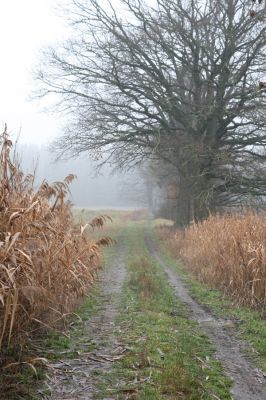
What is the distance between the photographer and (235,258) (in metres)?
9.45

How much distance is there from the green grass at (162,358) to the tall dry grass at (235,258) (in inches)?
50.1

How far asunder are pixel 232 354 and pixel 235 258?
12.0 feet

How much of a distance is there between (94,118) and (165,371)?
61.1ft

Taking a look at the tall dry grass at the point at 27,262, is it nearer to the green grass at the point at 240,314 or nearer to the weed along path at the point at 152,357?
the weed along path at the point at 152,357

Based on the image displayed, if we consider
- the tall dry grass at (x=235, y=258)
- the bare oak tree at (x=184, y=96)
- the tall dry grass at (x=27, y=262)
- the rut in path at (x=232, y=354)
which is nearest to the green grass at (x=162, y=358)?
the rut in path at (x=232, y=354)

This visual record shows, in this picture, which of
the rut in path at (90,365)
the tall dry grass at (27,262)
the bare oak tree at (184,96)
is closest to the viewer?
the tall dry grass at (27,262)

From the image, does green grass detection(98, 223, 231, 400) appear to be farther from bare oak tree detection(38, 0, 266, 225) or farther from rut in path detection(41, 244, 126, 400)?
bare oak tree detection(38, 0, 266, 225)

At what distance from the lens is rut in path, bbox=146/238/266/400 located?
15.8ft

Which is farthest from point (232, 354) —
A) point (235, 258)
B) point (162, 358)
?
point (235, 258)

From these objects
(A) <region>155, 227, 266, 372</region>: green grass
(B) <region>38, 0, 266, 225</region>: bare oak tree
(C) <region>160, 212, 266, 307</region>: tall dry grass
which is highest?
(B) <region>38, 0, 266, 225</region>: bare oak tree

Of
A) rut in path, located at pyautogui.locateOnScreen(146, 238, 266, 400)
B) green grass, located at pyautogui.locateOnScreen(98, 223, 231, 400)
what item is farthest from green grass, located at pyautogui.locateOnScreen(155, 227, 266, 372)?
green grass, located at pyautogui.locateOnScreen(98, 223, 231, 400)

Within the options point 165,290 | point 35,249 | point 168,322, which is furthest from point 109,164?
point 35,249

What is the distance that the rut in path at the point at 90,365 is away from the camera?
14.8 feet

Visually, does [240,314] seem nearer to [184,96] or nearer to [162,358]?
[162,358]
